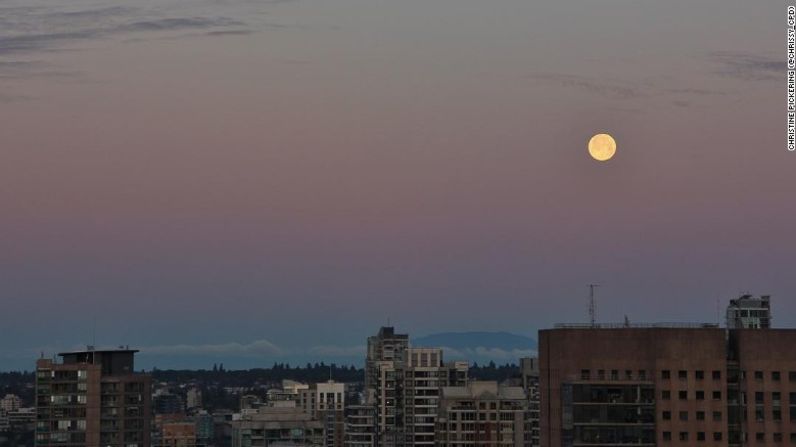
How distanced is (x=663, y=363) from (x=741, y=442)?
33.5 ft

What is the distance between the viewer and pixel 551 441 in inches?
7456

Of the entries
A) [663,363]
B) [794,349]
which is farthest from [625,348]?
[794,349]

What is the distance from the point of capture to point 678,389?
18800 cm

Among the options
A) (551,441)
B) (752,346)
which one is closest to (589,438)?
(551,441)

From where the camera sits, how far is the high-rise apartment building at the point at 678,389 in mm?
186500

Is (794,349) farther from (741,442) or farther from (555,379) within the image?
(555,379)

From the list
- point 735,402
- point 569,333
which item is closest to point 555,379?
point 569,333

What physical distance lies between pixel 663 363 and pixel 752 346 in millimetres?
8332

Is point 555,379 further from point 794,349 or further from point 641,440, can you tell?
point 794,349

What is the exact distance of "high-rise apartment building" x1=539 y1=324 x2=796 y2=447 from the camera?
612 ft

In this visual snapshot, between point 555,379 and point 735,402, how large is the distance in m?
16.8

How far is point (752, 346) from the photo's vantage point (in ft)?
614

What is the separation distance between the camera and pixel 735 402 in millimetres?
187625

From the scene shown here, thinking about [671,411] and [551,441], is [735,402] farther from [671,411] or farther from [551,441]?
[551,441]
